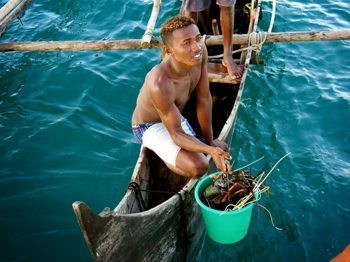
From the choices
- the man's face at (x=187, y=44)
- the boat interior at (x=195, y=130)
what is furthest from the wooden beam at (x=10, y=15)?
the man's face at (x=187, y=44)

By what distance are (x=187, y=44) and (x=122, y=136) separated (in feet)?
8.43

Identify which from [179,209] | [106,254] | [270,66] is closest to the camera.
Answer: [106,254]

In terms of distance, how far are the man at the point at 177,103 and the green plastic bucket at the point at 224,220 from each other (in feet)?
0.94

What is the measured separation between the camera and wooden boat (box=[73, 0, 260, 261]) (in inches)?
89.2

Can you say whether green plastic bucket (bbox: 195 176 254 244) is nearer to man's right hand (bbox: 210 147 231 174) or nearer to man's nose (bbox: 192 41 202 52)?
man's right hand (bbox: 210 147 231 174)

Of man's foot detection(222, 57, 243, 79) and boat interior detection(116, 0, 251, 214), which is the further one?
man's foot detection(222, 57, 243, 79)

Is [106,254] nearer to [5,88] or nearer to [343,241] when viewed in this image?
[343,241]

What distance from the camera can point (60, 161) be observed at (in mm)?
4773

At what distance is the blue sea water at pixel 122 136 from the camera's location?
3.96m

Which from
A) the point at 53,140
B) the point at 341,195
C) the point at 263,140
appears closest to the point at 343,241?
the point at 341,195

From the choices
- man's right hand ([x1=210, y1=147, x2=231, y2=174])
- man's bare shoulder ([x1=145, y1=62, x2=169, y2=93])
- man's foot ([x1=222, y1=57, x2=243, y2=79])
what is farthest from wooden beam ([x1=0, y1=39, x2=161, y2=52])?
man's right hand ([x1=210, y1=147, x2=231, y2=174])

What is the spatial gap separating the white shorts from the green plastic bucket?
48 cm

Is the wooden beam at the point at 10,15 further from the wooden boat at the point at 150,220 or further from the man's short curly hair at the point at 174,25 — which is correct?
the man's short curly hair at the point at 174,25

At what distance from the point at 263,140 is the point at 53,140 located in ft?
10.3
